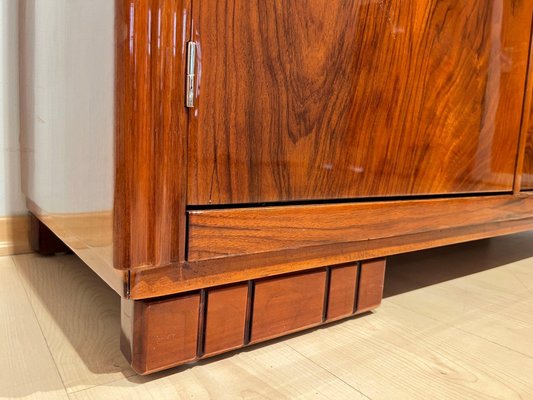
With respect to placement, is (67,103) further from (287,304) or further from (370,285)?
(370,285)

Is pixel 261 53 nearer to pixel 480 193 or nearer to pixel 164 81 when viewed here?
pixel 164 81

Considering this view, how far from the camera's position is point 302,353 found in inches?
22.0

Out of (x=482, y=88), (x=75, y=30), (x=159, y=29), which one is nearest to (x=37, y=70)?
(x=75, y=30)

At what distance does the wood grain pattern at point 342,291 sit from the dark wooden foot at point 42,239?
2.02ft

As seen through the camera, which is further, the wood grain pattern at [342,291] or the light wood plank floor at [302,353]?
the wood grain pattern at [342,291]

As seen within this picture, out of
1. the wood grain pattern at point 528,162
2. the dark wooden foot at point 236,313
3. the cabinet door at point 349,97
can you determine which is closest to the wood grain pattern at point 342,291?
the dark wooden foot at point 236,313

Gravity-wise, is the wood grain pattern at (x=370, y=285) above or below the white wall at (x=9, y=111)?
below

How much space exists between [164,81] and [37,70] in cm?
45

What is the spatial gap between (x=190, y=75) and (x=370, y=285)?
411 millimetres

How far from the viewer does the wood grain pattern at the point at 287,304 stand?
1.80 feet

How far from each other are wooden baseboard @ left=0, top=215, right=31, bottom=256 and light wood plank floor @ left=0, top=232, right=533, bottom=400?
0.10 meters

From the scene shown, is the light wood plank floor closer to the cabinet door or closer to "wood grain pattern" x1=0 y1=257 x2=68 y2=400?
"wood grain pattern" x1=0 y1=257 x2=68 y2=400

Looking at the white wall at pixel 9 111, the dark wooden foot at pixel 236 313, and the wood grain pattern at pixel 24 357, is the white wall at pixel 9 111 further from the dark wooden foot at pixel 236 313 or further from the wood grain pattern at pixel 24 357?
the dark wooden foot at pixel 236 313

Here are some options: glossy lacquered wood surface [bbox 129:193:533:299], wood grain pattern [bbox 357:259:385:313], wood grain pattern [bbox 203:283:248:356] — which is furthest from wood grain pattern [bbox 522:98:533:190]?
wood grain pattern [bbox 203:283:248:356]
